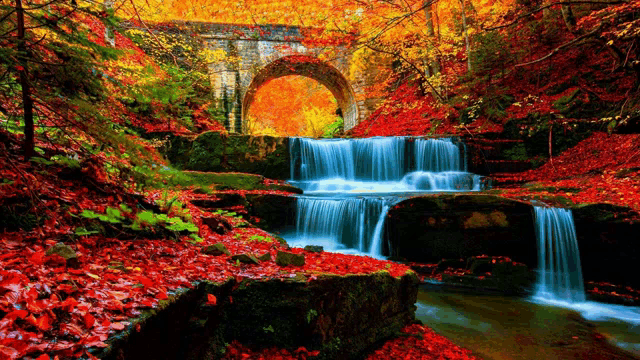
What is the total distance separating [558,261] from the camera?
630 centimetres

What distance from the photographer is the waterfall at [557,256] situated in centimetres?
610

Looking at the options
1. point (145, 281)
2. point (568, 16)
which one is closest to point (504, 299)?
point (145, 281)

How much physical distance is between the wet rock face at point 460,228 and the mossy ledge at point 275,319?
3266 millimetres

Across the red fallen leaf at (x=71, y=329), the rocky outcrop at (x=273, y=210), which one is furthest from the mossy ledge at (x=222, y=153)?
the red fallen leaf at (x=71, y=329)

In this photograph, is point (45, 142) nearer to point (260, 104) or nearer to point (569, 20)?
point (569, 20)

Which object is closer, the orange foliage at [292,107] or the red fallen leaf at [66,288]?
the red fallen leaf at [66,288]

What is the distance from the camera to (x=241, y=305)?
263cm

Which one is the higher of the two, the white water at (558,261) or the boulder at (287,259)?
the boulder at (287,259)

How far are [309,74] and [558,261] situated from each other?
50.7 feet

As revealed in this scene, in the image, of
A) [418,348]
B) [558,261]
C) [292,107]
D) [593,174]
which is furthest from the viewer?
[292,107]

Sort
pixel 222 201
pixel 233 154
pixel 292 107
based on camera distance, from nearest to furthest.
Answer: pixel 222 201 < pixel 233 154 < pixel 292 107

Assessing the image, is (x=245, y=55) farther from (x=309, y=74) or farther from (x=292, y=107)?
(x=292, y=107)

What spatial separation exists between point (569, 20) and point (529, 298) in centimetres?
841

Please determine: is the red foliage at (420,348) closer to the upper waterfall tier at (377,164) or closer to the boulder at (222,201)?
the boulder at (222,201)
